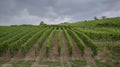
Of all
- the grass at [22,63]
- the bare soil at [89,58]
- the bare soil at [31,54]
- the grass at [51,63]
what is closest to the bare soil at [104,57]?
the bare soil at [89,58]

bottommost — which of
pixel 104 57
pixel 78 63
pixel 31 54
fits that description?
pixel 78 63

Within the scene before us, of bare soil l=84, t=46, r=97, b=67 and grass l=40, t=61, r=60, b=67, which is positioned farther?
bare soil l=84, t=46, r=97, b=67

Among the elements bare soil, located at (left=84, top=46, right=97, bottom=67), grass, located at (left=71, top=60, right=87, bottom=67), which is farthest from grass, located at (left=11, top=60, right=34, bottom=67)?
bare soil, located at (left=84, top=46, right=97, bottom=67)

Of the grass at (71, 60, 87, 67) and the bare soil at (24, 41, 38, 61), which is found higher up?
the bare soil at (24, 41, 38, 61)

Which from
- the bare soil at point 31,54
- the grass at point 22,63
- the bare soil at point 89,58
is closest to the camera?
the grass at point 22,63

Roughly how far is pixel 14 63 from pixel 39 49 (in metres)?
6.32

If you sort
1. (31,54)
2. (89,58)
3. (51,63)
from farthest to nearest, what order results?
(31,54) → (89,58) → (51,63)

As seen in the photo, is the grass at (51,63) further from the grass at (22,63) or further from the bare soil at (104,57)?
the bare soil at (104,57)

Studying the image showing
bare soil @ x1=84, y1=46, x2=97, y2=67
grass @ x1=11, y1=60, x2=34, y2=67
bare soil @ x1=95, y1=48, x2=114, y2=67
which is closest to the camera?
grass @ x1=11, y1=60, x2=34, y2=67

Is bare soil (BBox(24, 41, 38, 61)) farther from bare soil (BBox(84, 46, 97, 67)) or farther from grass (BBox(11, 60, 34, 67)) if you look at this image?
bare soil (BBox(84, 46, 97, 67))

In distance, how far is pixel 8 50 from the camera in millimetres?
24219

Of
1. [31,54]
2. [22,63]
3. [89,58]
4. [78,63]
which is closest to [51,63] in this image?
[78,63]

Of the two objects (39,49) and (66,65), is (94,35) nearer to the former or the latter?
(39,49)

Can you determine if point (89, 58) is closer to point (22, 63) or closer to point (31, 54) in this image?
point (31, 54)
